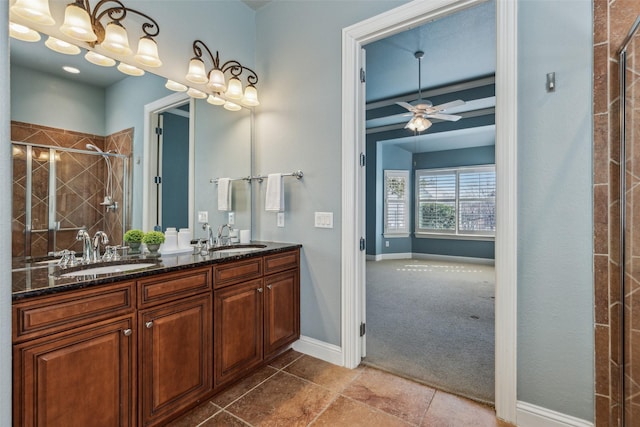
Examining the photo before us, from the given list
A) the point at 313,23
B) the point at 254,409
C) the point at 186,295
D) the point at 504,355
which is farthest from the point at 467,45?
the point at 254,409

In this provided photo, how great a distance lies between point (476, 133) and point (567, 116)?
5.14 m

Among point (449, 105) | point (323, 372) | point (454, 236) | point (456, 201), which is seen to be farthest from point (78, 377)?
point (456, 201)

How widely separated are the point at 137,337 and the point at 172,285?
0.27 m

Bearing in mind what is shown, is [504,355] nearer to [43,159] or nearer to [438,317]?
[438,317]

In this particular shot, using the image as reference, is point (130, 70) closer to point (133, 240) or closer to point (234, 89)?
point (234, 89)

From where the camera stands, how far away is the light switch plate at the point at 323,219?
2.32 metres

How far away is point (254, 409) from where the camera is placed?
174cm

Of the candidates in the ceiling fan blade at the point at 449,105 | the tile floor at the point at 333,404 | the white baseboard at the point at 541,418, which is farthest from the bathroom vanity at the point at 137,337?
the ceiling fan blade at the point at 449,105

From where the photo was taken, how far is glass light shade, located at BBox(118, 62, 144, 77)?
187cm

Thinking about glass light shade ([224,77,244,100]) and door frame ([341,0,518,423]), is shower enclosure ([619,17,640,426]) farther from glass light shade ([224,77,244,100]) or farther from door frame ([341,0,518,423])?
glass light shade ([224,77,244,100])

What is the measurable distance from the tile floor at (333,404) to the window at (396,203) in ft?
17.5

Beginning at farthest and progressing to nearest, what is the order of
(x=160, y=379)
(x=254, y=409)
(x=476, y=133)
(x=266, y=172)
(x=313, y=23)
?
(x=476, y=133)
(x=266, y=172)
(x=313, y=23)
(x=254, y=409)
(x=160, y=379)

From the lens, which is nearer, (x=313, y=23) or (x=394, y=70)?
(x=313, y=23)

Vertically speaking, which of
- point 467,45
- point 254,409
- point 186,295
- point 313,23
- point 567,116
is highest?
point 467,45
